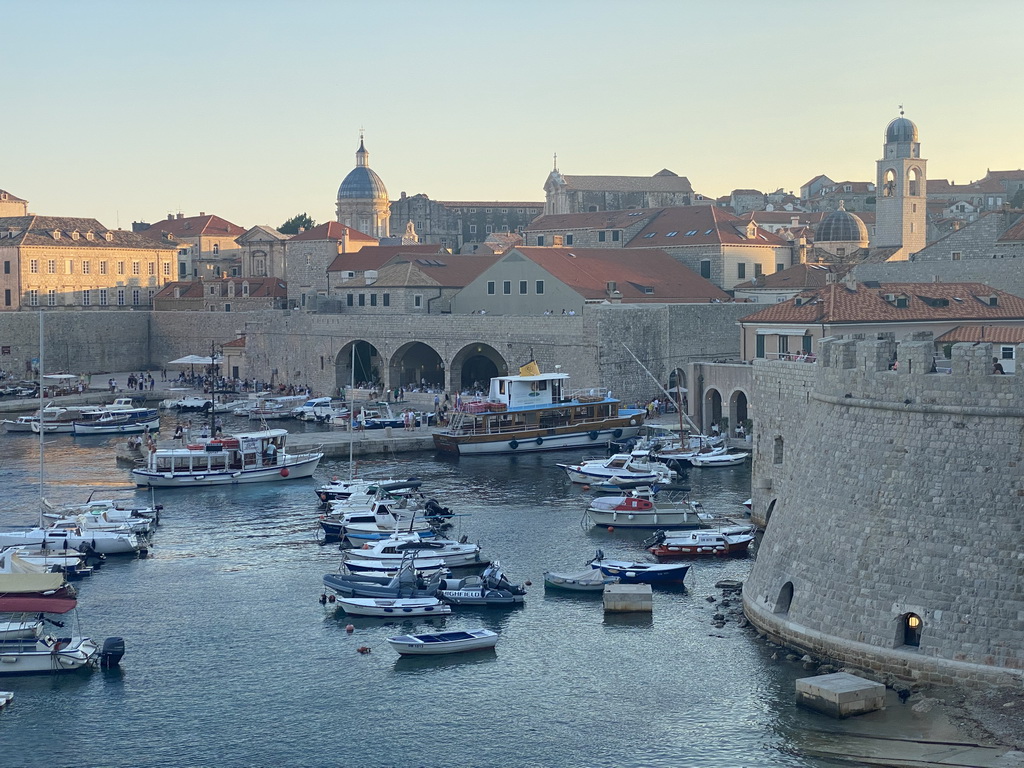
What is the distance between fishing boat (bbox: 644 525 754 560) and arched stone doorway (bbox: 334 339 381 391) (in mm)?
35887

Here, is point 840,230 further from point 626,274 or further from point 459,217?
point 459,217

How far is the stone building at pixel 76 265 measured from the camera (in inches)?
3285

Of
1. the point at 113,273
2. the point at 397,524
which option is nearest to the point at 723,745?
the point at 397,524

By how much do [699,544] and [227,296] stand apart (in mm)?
55495

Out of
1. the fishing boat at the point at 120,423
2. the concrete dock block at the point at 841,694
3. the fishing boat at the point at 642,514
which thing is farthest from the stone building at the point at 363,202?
the concrete dock block at the point at 841,694

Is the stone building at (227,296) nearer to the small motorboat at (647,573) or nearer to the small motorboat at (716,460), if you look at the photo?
the small motorboat at (716,460)

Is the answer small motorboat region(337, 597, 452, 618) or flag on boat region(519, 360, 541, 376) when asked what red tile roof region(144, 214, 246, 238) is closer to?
flag on boat region(519, 360, 541, 376)

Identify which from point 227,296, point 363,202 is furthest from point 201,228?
point 227,296

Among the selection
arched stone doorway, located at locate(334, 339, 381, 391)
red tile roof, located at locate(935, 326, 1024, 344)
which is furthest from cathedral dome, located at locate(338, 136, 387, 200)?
red tile roof, located at locate(935, 326, 1024, 344)

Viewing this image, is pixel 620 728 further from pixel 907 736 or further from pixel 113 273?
pixel 113 273

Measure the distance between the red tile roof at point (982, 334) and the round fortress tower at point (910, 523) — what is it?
765 inches

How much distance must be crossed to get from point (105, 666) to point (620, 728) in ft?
31.1

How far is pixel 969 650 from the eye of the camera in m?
19.3

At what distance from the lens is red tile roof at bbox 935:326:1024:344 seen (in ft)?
131
